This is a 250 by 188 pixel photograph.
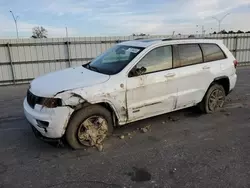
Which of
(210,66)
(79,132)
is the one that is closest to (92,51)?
(210,66)

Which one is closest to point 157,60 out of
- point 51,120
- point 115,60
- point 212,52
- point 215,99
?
point 115,60

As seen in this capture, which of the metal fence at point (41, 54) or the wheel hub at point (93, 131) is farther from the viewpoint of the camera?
the metal fence at point (41, 54)

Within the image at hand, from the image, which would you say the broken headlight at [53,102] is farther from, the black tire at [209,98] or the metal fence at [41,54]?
the metal fence at [41,54]

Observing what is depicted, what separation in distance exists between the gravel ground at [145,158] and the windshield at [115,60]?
1307 mm

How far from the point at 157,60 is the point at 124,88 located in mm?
966

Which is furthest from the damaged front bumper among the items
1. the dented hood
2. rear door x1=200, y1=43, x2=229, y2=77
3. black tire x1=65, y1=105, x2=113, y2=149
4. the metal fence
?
the metal fence

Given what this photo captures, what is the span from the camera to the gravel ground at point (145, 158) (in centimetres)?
282

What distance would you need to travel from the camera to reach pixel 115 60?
436cm

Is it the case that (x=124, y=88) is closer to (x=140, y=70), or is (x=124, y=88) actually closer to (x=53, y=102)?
(x=140, y=70)

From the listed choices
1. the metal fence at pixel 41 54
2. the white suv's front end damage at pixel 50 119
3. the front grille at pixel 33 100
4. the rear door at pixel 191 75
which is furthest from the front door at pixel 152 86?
the metal fence at pixel 41 54

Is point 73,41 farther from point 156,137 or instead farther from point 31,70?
point 156,137

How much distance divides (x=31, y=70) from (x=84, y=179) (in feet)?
29.8

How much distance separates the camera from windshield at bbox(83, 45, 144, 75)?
3969mm

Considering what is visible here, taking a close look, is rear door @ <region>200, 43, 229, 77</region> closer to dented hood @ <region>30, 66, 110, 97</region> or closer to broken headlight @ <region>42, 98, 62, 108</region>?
dented hood @ <region>30, 66, 110, 97</region>
